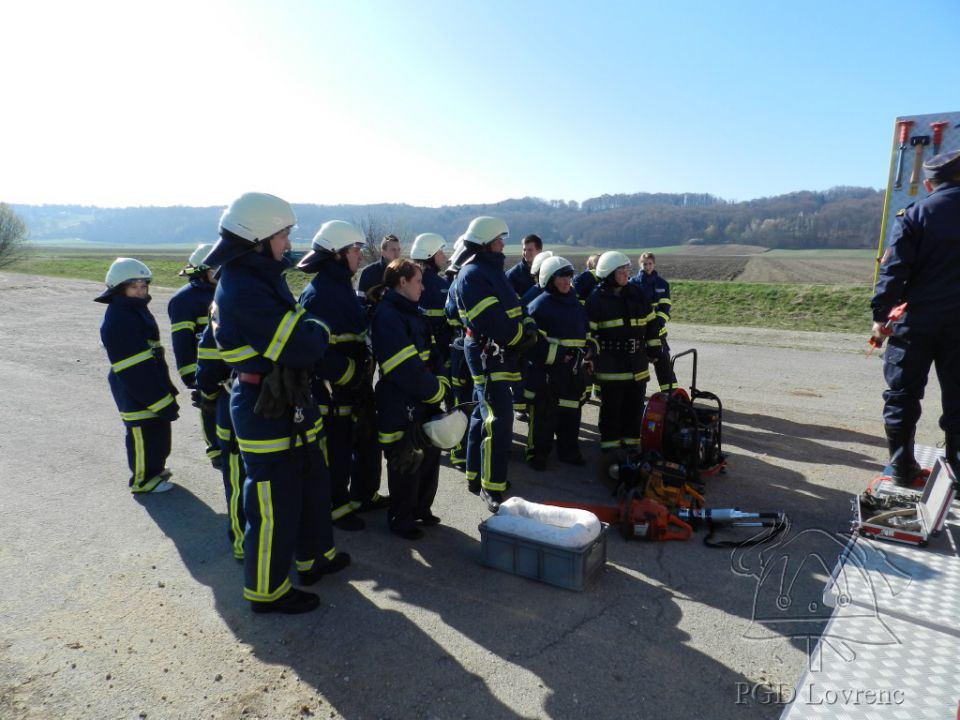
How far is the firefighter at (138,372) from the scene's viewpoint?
205 inches

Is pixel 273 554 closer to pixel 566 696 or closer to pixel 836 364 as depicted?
pixel 566 696

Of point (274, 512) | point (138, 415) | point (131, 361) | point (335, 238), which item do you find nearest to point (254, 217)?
point (335, 238)

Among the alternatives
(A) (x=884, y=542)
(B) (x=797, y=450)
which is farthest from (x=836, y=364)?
(A) (x=884, y=542)

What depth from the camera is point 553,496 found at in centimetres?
546

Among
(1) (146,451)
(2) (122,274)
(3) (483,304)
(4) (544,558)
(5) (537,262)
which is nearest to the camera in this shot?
(4) (544,558)

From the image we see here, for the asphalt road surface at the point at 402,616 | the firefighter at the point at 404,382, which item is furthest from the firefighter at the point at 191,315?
the firefighter at the point at 404,382

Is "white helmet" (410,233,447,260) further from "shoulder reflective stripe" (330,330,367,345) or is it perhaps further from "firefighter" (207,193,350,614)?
"firefighter" (207,193,350,614)

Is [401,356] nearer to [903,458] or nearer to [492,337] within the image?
[492,337]

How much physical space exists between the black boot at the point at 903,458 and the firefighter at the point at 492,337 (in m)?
2.89

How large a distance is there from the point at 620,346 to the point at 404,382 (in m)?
2.78

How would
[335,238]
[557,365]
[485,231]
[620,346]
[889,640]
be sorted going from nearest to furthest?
1. [889,640]
2. [335,238]
3. [485,231]
4. [557,365]
5. [620,346]

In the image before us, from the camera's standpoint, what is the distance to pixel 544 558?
12.7ft

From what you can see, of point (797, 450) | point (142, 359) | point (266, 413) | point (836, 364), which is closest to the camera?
point (266, 413)

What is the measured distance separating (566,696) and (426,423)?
2.00 m
